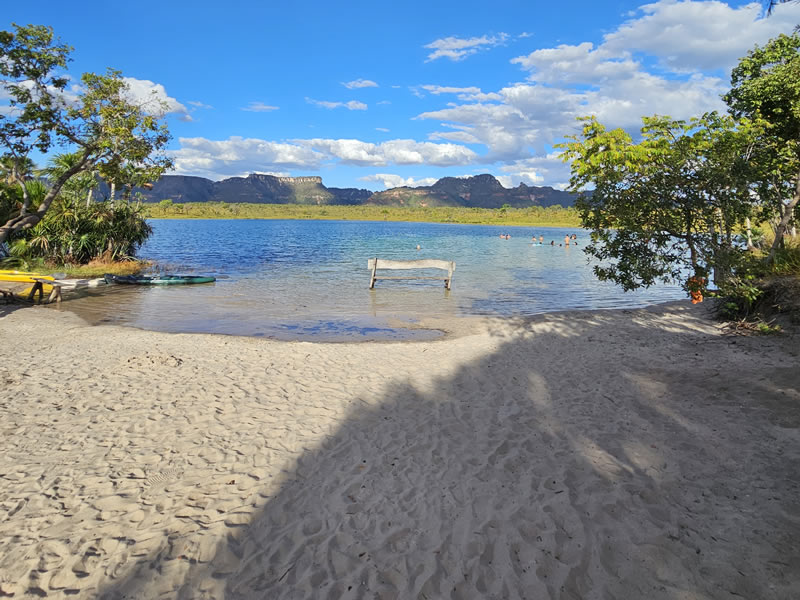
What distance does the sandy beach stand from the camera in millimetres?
3555

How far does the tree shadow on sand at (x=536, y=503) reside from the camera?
137 inches

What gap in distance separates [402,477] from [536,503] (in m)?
1.41

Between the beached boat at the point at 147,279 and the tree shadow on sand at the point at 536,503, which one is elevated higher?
the beached boat at the point at 147,279

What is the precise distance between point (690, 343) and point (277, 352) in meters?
9.00

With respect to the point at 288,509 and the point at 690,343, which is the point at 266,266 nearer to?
the point at 690,343

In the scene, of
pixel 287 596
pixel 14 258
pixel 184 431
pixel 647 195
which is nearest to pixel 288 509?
pixel 287 596

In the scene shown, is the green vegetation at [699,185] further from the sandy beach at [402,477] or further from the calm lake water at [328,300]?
the calm lake water at [328,300]

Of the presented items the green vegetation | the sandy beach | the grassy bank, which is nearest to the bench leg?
the sandy beach

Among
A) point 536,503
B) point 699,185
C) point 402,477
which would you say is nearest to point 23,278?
point 402,477

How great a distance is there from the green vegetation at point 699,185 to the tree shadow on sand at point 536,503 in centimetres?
260

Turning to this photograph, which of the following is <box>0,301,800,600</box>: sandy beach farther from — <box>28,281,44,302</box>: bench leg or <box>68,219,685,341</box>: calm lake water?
<box>28,281,44,302</box>: bench leg

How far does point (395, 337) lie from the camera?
13.0 m

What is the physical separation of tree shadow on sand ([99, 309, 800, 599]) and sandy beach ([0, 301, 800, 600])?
0.02m

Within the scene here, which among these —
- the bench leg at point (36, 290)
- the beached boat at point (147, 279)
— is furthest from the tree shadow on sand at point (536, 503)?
the beached boat at point (147, 279)
